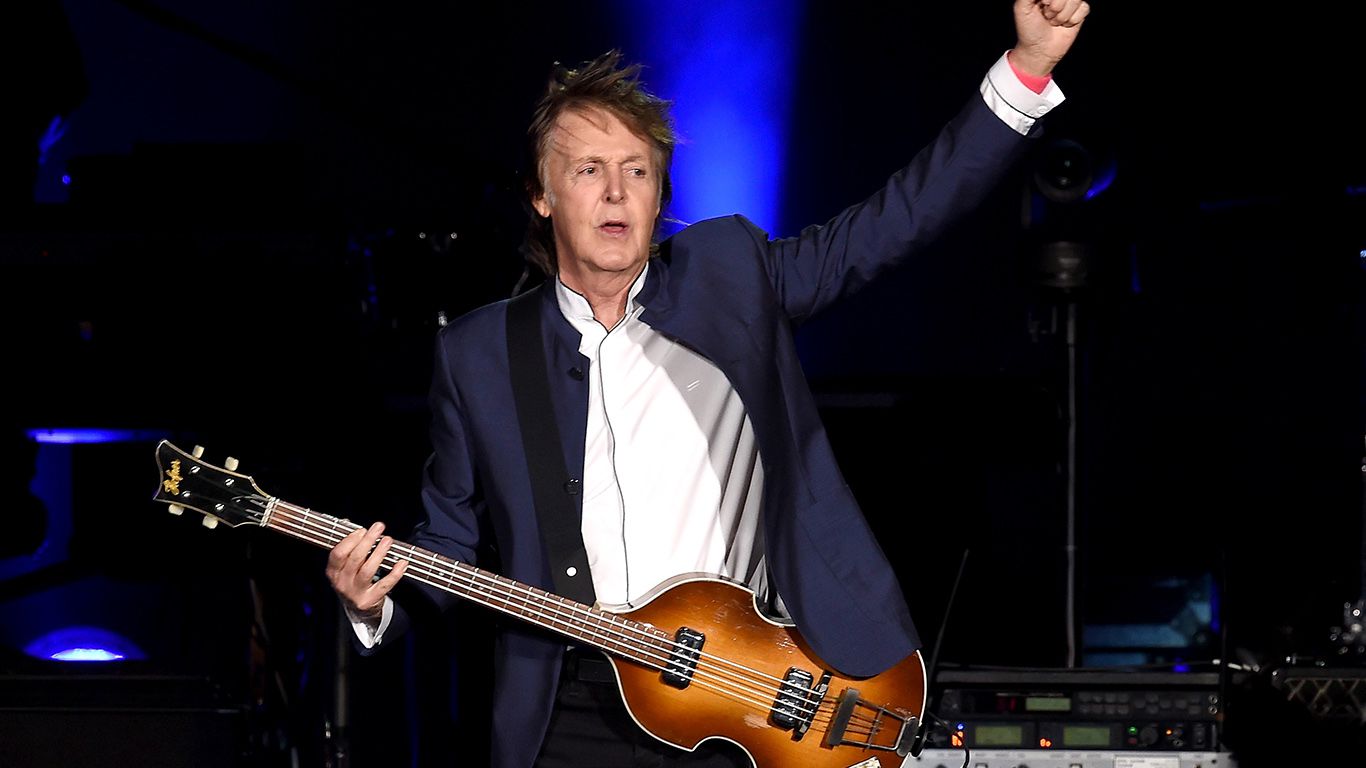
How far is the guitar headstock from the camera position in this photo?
2.66 metres

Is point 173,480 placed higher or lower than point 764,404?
lower

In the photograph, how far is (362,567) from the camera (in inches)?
102

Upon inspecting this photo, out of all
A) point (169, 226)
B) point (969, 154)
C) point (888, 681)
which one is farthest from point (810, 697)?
point (169, 226)

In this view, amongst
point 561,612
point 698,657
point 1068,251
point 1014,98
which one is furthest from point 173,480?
point 1068,251

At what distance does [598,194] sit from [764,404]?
51 centimetres

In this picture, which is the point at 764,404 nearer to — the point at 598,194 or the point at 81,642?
the point at 598,194

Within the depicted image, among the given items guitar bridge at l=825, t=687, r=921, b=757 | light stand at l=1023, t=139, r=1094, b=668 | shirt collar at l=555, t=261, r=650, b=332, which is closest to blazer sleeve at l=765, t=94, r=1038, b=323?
shirt collar at l=555, t=261, r=650, b=332

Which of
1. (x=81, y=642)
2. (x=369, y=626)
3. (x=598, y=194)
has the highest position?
(x=598, y=194)

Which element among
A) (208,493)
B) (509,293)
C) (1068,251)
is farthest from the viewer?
(509,293)

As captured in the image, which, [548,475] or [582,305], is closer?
[548,475]

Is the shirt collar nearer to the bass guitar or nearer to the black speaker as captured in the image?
the bass guitar

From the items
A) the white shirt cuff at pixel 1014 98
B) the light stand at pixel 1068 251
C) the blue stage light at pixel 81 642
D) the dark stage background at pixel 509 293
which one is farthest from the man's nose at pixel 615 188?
the blue stage light at pixel 81 642

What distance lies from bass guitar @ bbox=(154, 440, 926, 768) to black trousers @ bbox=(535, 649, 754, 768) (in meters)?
0.04

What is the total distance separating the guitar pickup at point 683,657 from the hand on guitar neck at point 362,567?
0.50 m
